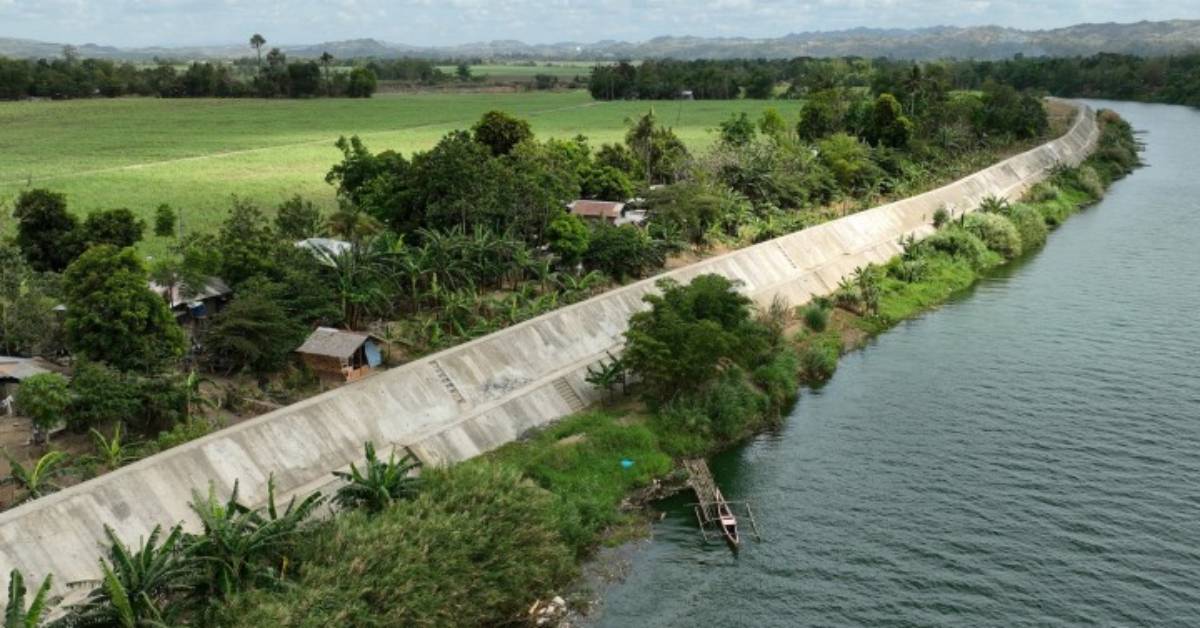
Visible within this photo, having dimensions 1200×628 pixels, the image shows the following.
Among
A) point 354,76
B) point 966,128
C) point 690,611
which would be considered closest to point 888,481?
point 690,611

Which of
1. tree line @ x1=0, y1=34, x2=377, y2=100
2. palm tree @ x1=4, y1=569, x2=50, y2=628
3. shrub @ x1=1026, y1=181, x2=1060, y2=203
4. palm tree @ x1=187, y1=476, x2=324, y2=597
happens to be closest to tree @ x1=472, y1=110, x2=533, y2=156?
shrub @ x1=1026, y1=181, x2=1060, y2=203

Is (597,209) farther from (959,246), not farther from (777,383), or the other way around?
(777,383)

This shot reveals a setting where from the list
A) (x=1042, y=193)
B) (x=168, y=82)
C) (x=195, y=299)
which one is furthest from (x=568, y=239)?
(x=168, y=82)

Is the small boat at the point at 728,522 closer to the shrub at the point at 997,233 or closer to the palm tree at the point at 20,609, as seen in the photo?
the palm tree at the point at 20,609

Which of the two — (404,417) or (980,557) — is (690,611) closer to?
(980,557)

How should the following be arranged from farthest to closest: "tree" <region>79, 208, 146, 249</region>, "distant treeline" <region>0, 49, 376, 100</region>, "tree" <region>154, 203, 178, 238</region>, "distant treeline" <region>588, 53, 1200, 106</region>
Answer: "distant treeline" <region>588, 53, 1200, 106</region>
"distant treeline" <region>0, 49, 376, 100</region>
"tree" <region>154, 203, 178, 238</region>
"tree" <region>79, 208, 146, 249</region>

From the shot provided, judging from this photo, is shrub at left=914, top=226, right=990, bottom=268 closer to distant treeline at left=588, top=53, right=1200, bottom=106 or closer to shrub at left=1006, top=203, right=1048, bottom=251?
A: shrub at left=1006, top=203, right=1048, bottom=251
